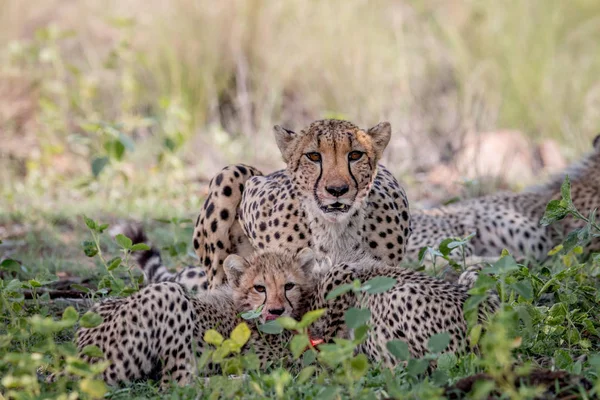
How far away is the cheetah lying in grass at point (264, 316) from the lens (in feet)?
11.8

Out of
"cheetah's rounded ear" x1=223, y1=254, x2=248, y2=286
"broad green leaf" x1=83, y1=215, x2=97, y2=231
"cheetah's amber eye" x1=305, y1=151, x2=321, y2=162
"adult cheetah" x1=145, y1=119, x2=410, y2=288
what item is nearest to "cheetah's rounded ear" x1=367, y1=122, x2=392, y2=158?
"adult cheetah" x1=145, y1=119, x2=410, y2=288

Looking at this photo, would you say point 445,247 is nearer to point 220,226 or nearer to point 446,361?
point 446,361

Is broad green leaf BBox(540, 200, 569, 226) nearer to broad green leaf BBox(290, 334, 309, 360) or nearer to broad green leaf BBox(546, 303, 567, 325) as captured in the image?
broad green leaf BBox(546, 303, 567, 325)

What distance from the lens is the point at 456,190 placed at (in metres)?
8.55

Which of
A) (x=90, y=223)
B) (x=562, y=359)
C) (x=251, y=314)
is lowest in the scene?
(x=562, y=359)

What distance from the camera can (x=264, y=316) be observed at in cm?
393

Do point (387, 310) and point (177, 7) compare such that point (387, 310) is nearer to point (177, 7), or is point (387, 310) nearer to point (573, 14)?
point (177, 7)

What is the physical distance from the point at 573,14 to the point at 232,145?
4728 mm

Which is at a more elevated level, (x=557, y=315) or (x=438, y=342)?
(x=438, y=342)

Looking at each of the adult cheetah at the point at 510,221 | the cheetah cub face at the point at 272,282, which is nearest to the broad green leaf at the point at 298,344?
the cheetah cub face at the point at 272,282

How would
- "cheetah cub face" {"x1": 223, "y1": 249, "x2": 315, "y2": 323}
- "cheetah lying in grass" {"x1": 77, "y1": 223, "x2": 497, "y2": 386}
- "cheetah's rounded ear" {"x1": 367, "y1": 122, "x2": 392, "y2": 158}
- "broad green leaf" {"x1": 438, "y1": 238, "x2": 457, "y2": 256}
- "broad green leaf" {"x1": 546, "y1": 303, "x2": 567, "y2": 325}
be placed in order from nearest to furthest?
"cheetah lying in grass" {"x1": 77, "y1": 223, "x2": 497, "y2": 386} → "broad green leaf" {"x1": 546, "y1": 303, "x2": 567, "y2": 325} → "cheetah cub face" {"x1": 223, "y1": 249, "x2": 315, "y2": 323} → "broad green leaf" {"x1": 438, "y1": 238, "x2": 457, "y2": 256} → "cheetah's rounded ear" {"x1": 367, "y1": 122, "x2": 392, "y2": 158}

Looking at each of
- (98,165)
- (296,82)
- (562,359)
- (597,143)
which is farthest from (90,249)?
(296,82)

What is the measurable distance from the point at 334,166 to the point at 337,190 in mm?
120

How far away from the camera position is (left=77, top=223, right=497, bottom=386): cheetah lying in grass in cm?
361
